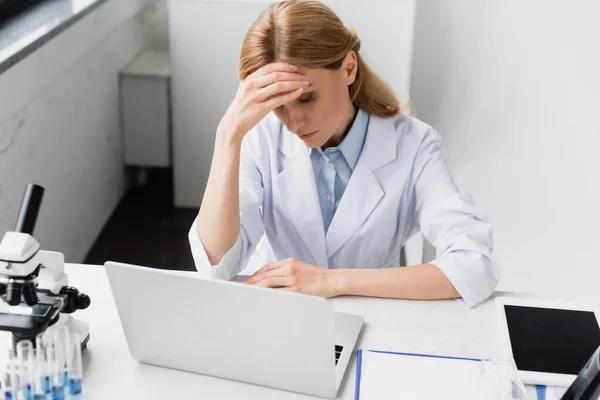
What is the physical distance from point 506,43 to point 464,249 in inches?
47.5

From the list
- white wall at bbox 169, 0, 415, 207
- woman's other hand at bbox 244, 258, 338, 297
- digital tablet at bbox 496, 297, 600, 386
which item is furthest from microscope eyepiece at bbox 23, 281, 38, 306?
white wall at bbox 169, 0, 415, 207

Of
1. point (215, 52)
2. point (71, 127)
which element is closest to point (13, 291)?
point (71, 127)

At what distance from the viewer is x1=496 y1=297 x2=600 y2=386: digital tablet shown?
118 cm

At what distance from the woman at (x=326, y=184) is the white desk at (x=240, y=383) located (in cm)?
4

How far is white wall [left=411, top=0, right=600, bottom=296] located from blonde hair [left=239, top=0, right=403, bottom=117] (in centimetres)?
76

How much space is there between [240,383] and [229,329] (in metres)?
0.11

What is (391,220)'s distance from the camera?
64.7 inches

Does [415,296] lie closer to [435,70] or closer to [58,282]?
[58,282]

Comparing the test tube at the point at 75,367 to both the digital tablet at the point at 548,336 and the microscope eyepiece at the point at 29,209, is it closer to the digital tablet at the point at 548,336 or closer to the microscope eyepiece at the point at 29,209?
the microscope eyepiece at the point at 29,209

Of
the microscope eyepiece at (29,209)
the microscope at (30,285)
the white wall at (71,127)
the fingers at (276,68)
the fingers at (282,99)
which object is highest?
the fingers at (276,68)

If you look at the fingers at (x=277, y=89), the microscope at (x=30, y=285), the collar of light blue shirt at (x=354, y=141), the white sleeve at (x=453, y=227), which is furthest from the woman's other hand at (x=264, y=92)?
the microscope at (x=30, y=285)

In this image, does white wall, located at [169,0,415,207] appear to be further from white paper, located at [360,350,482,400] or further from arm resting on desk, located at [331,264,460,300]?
white paper, located at [360,350,482,400]

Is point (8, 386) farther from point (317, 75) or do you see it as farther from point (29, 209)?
point (317, 75)

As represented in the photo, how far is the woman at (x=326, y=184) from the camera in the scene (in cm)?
138
